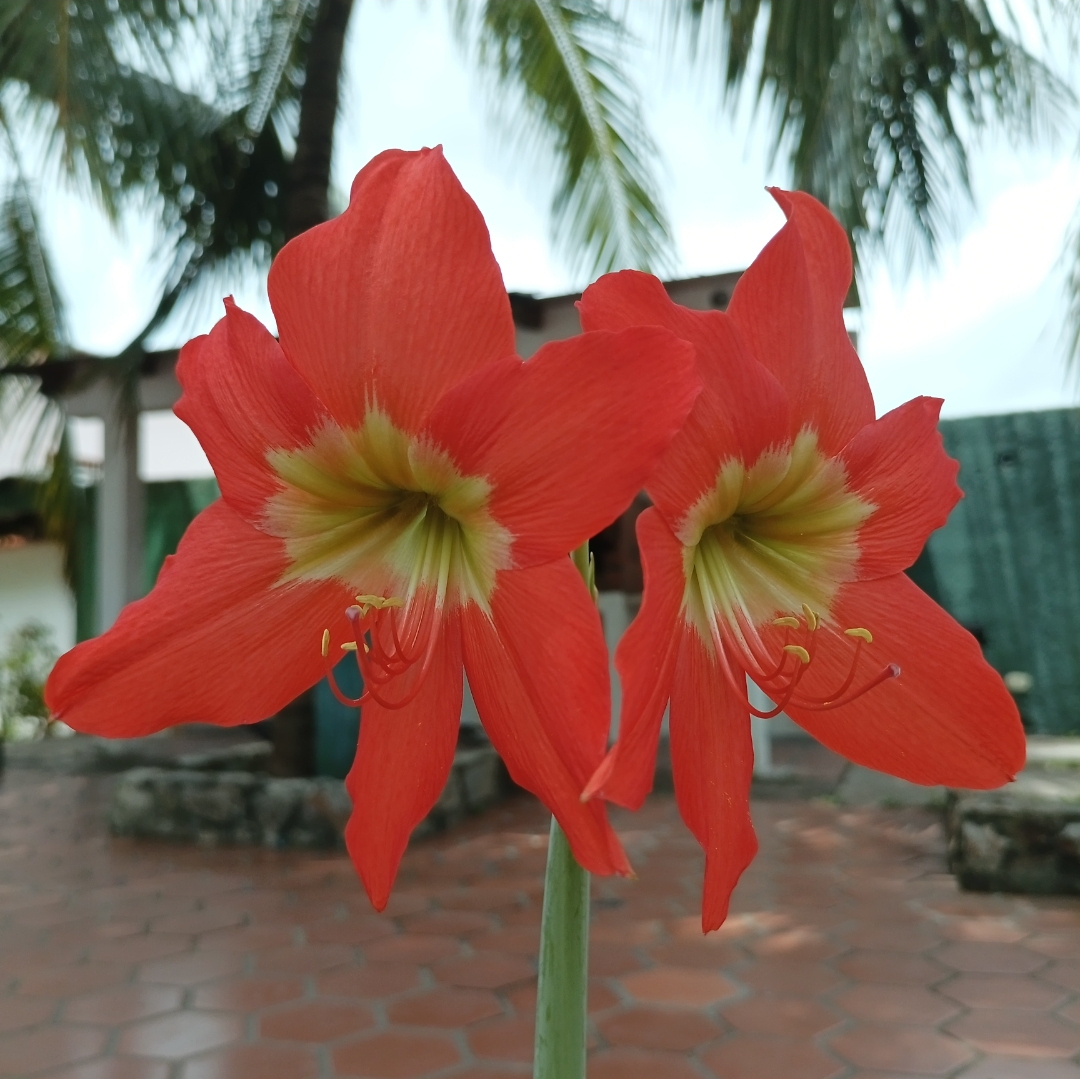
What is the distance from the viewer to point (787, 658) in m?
0.63

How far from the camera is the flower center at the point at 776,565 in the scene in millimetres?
591

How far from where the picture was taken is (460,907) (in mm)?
4641

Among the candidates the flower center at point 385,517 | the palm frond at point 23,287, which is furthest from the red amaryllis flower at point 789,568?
the palm frond at point 23,287

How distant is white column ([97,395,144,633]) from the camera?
8.74 meters

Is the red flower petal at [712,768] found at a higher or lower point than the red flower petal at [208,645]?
lower

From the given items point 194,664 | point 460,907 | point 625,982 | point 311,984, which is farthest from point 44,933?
point 194,664

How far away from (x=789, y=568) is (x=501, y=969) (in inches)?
141

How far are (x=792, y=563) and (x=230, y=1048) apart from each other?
3.20 meters

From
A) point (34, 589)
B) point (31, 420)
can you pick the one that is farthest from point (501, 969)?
point (34, 589)

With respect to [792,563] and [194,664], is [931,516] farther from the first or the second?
[194,664]

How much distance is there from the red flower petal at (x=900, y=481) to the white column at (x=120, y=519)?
875 cm

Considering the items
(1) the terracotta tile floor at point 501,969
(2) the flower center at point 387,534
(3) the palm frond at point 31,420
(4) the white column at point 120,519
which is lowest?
(1) the terracotta tile floor at point 501,969

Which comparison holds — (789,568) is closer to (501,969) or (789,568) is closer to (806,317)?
(806,317)

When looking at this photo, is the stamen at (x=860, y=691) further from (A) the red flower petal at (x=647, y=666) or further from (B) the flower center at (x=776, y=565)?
(A) the red flower petal at (x=647, y=666)
